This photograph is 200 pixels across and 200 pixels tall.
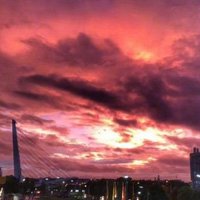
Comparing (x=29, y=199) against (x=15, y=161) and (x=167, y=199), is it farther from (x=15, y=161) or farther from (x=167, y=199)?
(x=15, y=161)

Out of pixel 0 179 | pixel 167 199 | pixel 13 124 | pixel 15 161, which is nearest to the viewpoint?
pixel 15 161

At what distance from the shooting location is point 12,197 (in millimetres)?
147250

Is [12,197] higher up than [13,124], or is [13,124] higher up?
[13,124]

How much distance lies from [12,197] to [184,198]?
42.7 metres

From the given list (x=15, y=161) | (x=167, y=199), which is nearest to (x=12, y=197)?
(x=15, y=161)

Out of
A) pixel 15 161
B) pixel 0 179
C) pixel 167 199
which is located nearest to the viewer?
pixel 15 161

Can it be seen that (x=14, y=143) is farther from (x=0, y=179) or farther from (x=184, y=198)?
(x=184, y=198)

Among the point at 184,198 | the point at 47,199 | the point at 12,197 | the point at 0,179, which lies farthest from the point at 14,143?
the point at 47,199

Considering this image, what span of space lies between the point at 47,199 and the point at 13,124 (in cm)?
4867

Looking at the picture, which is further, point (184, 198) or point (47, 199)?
point (47, 199)

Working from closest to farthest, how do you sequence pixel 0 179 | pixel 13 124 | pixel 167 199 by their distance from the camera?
pixel 13 124 → pixel 0 179 → pixel 167 199

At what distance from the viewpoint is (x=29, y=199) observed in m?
188

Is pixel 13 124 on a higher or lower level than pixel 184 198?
higher

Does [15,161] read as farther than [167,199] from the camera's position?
No
